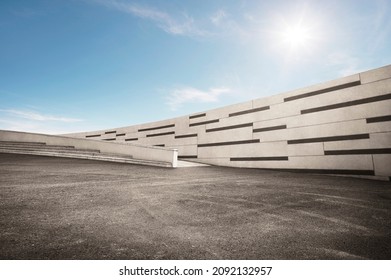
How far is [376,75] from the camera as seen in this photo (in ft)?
19.1

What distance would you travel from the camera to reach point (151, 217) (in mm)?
2318

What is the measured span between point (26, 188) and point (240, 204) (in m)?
3.75

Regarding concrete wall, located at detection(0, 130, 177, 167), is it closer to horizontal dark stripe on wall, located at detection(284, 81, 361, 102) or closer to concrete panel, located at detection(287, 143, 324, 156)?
concrete panel, located at detection(287, 143, 324, 156)

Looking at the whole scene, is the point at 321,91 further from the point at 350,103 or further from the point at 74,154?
the point at 74,154

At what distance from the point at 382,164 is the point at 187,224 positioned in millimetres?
6558

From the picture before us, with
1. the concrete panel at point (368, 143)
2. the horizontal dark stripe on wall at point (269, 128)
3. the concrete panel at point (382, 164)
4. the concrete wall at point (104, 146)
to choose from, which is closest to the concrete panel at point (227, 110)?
the horizontal dark stripe on wall at point (269, 128)

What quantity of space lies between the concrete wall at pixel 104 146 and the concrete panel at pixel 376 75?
7.11m

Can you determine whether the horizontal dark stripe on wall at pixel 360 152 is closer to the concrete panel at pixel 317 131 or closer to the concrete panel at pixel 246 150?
the concrete panel at pixel 317 131

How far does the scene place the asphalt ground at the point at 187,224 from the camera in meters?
1.54

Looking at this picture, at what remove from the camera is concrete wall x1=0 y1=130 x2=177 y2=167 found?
831 cm

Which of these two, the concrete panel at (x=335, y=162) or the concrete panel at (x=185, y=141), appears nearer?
the concrete panel at (x=335, y=162)

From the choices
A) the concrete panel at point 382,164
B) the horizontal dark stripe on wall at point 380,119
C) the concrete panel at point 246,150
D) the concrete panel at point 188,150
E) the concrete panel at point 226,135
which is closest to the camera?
the concrete panel at point 382,164
